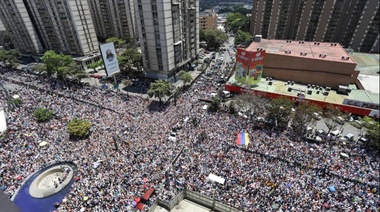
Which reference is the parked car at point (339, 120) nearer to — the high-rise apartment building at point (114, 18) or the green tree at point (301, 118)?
the green tree at point (301, 118)

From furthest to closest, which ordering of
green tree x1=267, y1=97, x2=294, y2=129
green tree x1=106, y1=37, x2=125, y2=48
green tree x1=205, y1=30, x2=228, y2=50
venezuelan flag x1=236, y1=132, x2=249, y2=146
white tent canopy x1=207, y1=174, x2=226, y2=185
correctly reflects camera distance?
green tree x1=205, y1=30, x2=228, y2=50, green tree x1=106, y1=37, x2=125, y2=48, green tree x1=267, y1=97, x2=294, y2=129, venezuelan flag x1=236, y1=132, x2=249, y2=146, white tent canopy x1=207, y1=174, x2=226, y2=185

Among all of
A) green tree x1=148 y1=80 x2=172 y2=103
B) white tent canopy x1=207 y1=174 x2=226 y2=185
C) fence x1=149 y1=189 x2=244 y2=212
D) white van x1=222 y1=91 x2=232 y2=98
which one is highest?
green tree x1=148 y1=80 x2=172 y2=103

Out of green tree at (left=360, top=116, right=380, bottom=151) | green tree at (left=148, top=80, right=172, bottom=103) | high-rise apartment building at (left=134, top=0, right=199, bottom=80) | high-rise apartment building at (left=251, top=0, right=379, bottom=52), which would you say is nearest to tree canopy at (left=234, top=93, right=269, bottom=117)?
green tree at (left=148, top=80, right=172, bottom=103)

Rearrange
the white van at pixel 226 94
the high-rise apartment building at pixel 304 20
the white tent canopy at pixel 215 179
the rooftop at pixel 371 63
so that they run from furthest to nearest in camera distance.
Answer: the high-rise apartment building at pixel 304 20, the white van at pixel 226 94, the white tent canopy at pixel 215 179, the rooftop at pixel 371 63

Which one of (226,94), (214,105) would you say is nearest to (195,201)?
(214,105)

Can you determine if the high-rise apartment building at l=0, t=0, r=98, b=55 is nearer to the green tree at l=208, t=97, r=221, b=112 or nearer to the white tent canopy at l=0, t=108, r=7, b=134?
the white tent canopy at l=0, t=108, r=7, b=134

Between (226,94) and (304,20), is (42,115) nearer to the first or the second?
(226,94)

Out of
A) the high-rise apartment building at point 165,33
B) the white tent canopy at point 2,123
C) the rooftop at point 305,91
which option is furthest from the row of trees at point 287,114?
the white tent canopy at point 2,123
